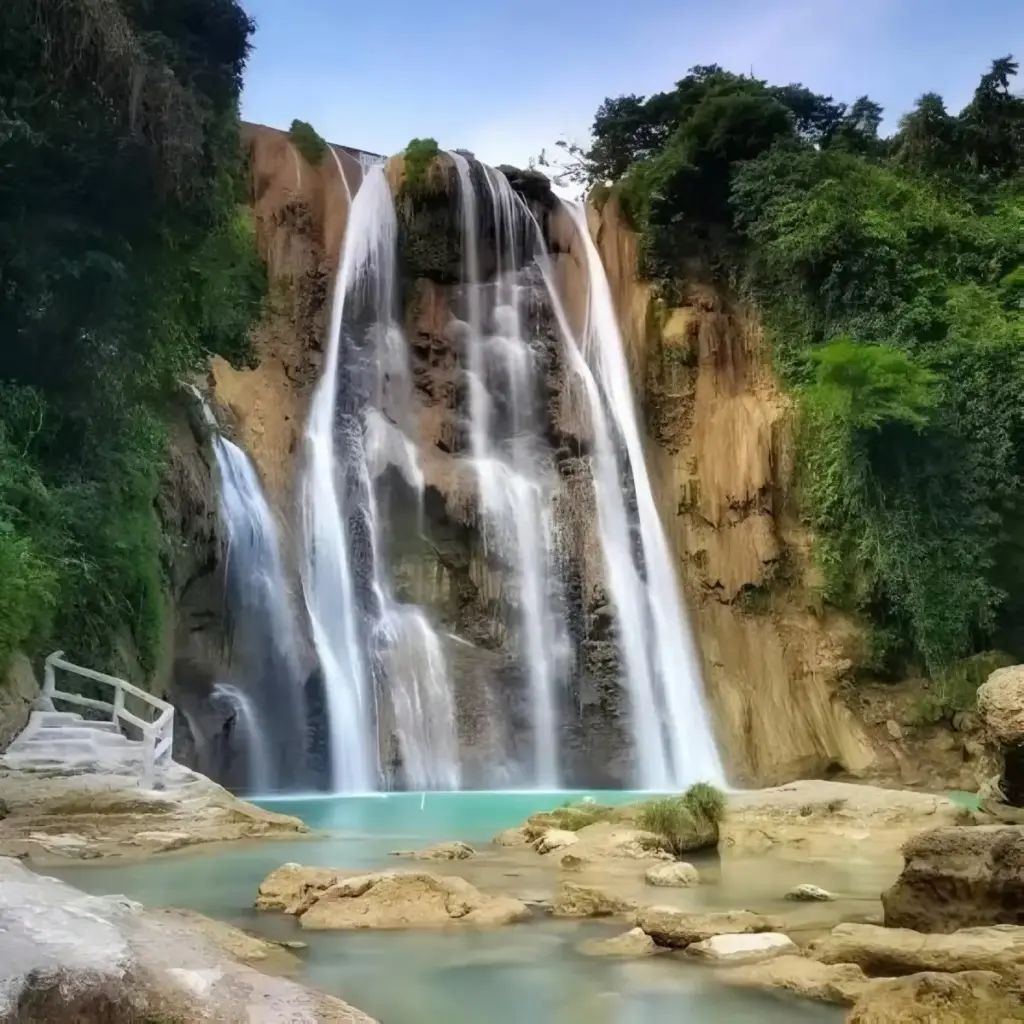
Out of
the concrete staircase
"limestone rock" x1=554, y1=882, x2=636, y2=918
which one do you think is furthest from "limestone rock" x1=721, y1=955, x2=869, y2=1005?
the concrete staircase

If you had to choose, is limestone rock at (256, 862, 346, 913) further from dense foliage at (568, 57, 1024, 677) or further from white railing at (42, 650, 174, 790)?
dense foliage at (568, 57, 1024, 677)

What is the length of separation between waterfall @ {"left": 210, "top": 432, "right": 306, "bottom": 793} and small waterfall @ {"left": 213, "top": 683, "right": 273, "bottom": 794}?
15mm

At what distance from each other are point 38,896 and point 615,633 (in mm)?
17208

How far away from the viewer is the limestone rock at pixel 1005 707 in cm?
890

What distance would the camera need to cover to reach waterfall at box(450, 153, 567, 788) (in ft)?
66.3

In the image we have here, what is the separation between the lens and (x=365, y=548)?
20219 millimetres

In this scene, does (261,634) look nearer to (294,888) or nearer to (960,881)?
(294,888)

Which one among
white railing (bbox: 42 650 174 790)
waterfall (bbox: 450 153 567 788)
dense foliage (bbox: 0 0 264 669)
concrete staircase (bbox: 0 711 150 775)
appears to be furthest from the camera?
waterfall (bbox: 450 153 567 788)

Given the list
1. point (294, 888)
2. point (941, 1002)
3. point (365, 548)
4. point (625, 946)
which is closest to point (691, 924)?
point (625, 946)

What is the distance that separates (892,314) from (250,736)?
48.5 feet

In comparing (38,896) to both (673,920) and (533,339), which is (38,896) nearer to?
(673,920)

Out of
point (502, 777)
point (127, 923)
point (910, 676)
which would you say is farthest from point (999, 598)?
point (127, 923)

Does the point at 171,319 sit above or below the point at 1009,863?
above

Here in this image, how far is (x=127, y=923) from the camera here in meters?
4.08
